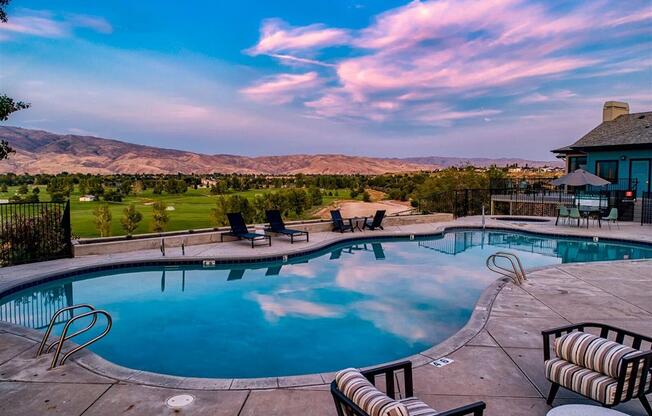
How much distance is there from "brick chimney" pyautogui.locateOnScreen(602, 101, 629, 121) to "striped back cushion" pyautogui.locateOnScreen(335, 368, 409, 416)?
3197cm

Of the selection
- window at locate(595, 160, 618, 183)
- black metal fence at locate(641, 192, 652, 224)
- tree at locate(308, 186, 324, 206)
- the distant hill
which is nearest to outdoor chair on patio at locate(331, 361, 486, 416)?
black metal fence at locate(641, 192, 652, 224)

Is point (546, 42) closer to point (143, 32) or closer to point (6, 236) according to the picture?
point (143, 32)

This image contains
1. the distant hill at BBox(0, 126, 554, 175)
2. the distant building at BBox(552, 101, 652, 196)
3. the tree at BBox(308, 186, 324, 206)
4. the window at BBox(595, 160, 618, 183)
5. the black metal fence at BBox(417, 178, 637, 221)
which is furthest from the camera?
the distant hill at BBox(0, 126, 554, 175)

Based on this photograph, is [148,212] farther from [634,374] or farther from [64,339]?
A: [634,374]

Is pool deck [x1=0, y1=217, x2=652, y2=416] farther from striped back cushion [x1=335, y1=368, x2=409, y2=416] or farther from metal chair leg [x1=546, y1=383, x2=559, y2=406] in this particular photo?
striped back cushion [x1=335, y1=368, x2=409, y2=416]

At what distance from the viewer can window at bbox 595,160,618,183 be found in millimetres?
24009

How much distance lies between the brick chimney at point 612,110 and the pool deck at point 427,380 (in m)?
25.9

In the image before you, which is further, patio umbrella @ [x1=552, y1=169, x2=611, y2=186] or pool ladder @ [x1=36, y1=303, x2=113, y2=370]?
patio umbrella @ [x1=552, y1=169, x2=611, y2=186]

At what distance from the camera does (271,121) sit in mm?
38531

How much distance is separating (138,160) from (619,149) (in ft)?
430

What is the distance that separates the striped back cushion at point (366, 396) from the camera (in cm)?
212

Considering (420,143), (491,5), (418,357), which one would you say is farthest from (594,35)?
(420,143)

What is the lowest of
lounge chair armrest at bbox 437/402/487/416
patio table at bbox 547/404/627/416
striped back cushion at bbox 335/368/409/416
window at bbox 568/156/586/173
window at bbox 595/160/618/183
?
patio table at bbox 547/404/627/416

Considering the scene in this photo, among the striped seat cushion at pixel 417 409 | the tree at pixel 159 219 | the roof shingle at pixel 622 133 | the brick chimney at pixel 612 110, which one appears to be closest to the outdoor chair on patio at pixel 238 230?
the striped seat cushion at pixel 417 409
